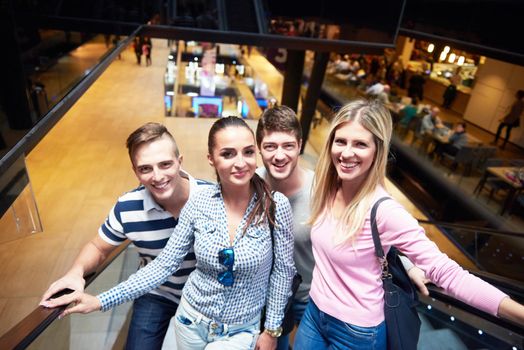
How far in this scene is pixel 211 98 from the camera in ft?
41.8

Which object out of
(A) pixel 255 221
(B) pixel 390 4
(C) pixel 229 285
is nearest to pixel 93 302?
(C) pixel 229 285

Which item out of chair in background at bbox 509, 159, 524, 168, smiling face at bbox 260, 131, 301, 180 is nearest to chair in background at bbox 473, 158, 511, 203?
chair in background at bbox 509, 159, 524, 168

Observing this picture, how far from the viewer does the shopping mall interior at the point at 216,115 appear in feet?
8.86

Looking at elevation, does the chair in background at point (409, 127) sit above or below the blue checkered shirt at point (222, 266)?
below

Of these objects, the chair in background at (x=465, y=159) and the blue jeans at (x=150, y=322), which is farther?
the chair in background at (x=465, y=159)

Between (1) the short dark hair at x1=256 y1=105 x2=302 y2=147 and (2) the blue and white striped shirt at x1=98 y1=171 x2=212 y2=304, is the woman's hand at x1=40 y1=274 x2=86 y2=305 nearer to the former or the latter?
(2) the blue and white striped shirt at x1=98 y1=171 x2=212 y2=304

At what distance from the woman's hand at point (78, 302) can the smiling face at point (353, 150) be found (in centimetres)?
123

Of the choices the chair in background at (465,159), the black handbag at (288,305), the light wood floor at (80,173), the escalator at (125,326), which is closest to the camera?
the escalator at (125,326)

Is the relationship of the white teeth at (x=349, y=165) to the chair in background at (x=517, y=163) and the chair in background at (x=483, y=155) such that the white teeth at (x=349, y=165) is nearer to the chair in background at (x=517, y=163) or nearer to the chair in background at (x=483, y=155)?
the chair in background at (x=517, y=163)

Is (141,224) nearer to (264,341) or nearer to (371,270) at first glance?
(264,341)

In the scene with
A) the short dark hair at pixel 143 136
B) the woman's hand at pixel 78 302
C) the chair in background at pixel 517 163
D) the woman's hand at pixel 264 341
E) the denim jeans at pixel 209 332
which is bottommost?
the chair in background at pixel 517 163

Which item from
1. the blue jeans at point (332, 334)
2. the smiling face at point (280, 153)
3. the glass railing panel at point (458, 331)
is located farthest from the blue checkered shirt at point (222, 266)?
the glass railing panel at point (458, 331)

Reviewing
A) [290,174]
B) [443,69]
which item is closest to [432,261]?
[290,174]

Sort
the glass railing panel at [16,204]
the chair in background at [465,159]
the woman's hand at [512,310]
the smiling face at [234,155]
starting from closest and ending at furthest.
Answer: the woman's hand at [512,310], the smiling face at [234,155], the glass railing panel at [16,204], the chair in background at [465,159]
